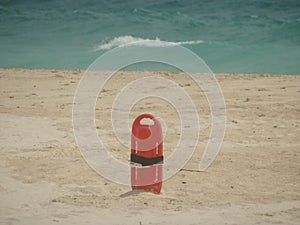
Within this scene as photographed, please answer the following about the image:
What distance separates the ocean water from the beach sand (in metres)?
5.59

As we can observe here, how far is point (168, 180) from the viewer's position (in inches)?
234

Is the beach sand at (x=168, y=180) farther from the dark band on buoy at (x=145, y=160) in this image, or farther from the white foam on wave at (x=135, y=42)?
the white foam on wave at (x=135, y=42)

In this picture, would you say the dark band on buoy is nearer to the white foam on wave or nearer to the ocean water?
the ocean water

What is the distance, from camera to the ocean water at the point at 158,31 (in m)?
16.0

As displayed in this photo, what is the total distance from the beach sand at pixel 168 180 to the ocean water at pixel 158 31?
5.59 meters

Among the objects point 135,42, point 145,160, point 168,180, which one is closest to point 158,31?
point 135,42

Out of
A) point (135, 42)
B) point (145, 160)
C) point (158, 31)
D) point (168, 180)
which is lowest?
point (168, 180)

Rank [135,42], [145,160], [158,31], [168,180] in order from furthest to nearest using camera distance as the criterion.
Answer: [158,31], [135,42], [168,180], [145,160]

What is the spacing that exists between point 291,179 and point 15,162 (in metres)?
2.93

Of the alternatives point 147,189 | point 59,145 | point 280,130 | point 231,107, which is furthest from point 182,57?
point 147,189

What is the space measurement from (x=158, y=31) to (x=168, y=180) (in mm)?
14304

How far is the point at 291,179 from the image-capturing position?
6.05 m

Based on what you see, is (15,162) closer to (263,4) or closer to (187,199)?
(187,199)

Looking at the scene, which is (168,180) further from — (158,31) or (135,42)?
(158,31)
